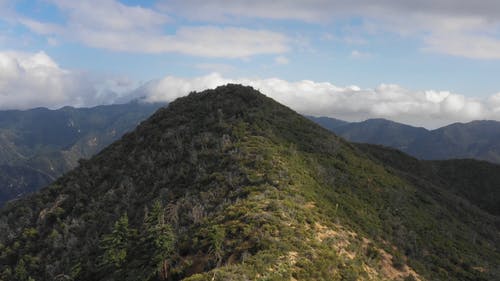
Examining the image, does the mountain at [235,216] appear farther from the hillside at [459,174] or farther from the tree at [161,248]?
the hillside at [459,174]

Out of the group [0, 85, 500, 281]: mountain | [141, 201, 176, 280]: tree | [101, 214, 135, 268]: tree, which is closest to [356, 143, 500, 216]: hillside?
[0, 85, 500, 281]: mountain

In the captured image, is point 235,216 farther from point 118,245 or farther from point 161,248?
point 118,245

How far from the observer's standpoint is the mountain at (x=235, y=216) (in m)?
26.7

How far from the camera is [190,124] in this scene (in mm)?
68062

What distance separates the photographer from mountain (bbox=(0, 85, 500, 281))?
87.5 ft

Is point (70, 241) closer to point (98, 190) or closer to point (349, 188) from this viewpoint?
point (98, 190)

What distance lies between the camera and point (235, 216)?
30812 millimetres

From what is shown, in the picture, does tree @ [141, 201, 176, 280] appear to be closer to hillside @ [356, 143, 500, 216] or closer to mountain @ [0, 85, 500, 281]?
mountain @ [0, 85, 500, 281]

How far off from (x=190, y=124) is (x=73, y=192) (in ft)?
77.0

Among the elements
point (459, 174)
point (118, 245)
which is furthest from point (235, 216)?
point (459, 174)

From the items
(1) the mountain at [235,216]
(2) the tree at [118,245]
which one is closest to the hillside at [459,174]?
(1) the mountain at [235,216]

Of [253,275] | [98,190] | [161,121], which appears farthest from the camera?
[161,121]

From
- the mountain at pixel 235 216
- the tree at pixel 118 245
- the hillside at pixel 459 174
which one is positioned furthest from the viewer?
the hillside at pixel 459 174

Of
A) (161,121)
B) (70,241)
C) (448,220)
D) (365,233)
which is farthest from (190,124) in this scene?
(448,220)
